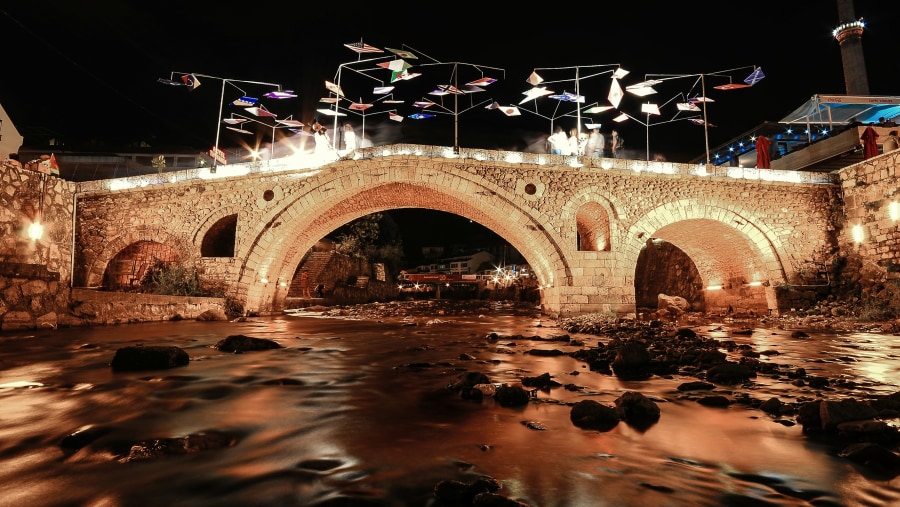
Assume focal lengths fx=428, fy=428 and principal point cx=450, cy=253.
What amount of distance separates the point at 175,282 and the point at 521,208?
13110mm

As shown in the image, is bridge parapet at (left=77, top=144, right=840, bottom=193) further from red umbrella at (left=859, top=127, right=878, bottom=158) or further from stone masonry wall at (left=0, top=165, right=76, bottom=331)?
stone masonry wall at (left=0, top=165, right=76, bottom=331)

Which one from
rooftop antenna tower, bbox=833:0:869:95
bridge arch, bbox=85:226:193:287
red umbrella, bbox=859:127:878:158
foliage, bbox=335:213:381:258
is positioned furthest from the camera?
foliage, bbox=335:213:381:258

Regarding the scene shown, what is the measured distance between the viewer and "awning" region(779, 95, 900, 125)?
20312 millimetres

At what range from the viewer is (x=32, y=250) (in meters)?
9.54

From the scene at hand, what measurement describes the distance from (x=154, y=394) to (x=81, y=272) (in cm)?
1772

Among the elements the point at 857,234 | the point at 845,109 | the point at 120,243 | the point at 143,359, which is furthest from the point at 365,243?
the point at 845,109

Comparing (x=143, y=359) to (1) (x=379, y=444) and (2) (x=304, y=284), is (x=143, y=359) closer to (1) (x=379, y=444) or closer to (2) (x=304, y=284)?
(1) (x=379, y=444)

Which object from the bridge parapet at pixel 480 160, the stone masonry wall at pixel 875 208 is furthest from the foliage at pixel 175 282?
the stone masonry wall at pixel 875 208

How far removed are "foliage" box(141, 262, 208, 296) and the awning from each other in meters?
28.5

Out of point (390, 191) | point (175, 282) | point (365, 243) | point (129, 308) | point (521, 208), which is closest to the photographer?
point (129, 308)

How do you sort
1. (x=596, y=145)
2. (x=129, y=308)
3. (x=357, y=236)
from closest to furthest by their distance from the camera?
(x=129, y=308)
(x=596, y=145)
(x=357, y=236)

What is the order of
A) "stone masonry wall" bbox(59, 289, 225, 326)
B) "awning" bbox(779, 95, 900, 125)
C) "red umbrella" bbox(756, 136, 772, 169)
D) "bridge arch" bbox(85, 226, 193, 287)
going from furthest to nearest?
"awning" bbox(779, 95, 900, 125)
"red umbrella" bbox(756, 136, 772, 169)
"bridge arch" bbox(85, 226, 193, 287)
"stone masonry wall" bbox(59, 289, 225, 326)

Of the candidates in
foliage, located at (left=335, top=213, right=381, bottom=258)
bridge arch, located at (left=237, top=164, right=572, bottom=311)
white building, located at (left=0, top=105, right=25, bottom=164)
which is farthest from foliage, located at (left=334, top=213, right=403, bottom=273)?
white building, located at (left=0, top=105, right=25, bottom=164)

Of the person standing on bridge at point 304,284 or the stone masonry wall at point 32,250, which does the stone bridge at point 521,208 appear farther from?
the person standing on bridge at point 304,284
